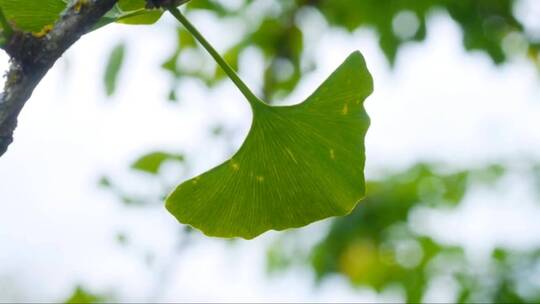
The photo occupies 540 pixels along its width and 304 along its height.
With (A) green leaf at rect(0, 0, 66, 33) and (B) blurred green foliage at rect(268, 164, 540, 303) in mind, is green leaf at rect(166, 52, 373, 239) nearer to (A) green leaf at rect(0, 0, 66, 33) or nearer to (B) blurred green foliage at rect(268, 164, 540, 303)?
(A) green leaf at rect(0, 0, 66, 33)

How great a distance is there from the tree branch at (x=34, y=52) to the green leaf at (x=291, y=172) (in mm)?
239

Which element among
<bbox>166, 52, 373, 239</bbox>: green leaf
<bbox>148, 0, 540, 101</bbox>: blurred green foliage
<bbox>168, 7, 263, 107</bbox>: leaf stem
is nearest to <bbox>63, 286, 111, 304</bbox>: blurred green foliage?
<bbox>148, 0, 540, 101</bbox>: blurred green foliage

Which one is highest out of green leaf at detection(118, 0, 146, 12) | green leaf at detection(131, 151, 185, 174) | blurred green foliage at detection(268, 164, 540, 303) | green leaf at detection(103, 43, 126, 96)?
green leaf at detection(118, 0, 146, 12)

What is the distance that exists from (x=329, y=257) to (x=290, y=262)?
7.9 inches

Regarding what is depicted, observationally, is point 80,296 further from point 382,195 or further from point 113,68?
point 382,195

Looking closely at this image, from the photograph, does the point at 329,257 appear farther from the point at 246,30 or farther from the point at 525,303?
the point at 246,30

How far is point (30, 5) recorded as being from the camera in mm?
752

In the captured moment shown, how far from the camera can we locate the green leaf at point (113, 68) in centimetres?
202

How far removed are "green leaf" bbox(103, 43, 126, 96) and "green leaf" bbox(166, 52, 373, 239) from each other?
121 cm

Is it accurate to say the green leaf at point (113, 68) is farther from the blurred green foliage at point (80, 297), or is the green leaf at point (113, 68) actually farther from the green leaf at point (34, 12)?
the green leaf at point (34, 12)

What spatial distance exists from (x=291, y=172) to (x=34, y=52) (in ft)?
1.05

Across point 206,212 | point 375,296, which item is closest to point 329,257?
point 375,296

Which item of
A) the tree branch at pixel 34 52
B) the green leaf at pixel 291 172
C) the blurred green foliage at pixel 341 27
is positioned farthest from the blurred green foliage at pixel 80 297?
the tree branch at pixel 34 52

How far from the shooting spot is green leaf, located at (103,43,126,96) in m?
2.02
